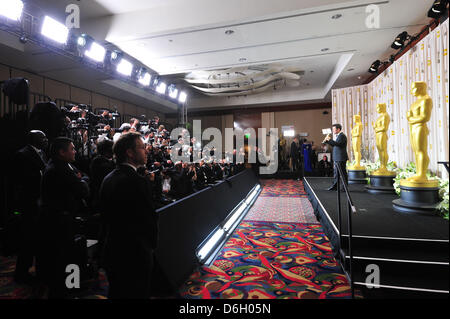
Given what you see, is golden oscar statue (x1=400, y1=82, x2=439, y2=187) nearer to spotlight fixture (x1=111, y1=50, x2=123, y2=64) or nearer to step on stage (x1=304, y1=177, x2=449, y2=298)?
step on stage (x1=304, y1=177, x2=449, y2=298)

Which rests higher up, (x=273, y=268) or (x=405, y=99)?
(x=405, y=99)

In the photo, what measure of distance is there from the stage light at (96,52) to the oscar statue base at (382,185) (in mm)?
6415

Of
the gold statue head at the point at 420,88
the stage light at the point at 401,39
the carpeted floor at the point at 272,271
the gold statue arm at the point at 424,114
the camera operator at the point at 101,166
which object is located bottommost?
the carpeted floor at the point at 272,271

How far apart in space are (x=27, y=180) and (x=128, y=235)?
1776 mm

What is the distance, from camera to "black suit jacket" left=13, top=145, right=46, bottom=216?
240 centimetres

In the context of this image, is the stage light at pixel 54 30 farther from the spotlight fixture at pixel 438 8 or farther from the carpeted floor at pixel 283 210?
the spotlight fixture at pixel 438 8

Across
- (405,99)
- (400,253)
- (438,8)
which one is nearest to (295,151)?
(405,99)

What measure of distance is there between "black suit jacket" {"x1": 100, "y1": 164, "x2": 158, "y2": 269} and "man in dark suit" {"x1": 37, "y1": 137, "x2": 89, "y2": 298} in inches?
31.0

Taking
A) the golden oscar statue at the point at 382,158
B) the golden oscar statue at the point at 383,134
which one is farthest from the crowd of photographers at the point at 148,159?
the golden oscar statue at the point at 383,134

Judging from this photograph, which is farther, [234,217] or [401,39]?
[401,39]

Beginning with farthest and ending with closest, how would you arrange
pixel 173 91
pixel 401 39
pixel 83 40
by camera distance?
pixel 173 91 → pixel 401 39 → pixel 83 40

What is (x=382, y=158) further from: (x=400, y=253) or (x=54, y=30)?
(x=54, y=30)

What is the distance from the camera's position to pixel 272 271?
2.47 m

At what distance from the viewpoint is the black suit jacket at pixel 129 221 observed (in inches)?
53.5
